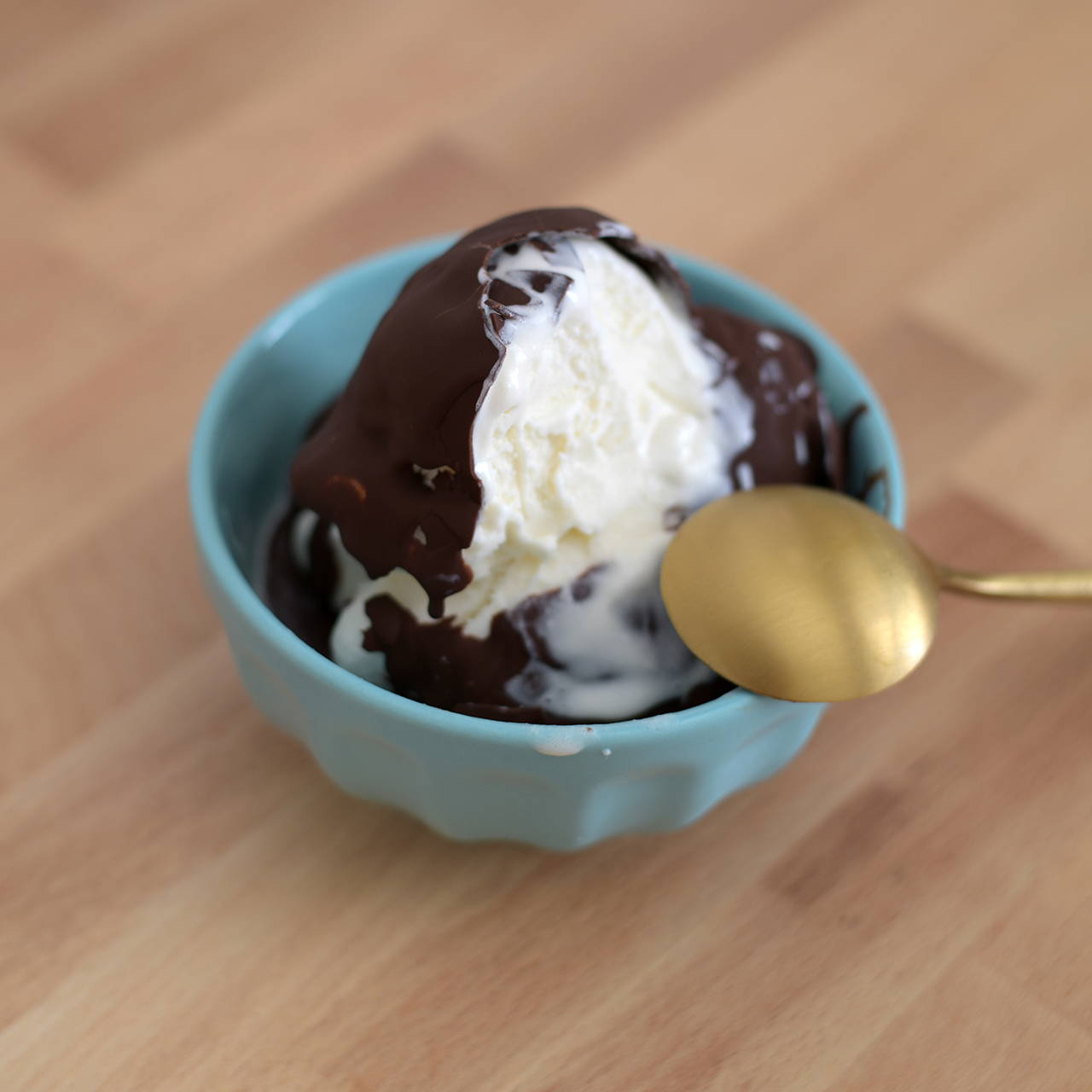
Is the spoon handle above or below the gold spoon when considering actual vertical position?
below

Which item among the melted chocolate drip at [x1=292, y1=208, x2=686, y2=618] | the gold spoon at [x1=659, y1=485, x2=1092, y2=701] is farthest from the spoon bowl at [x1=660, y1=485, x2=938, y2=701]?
the melted chocolate drip at [x1=292, y1=208, x2=686, y2=618]

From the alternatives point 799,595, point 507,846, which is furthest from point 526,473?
point 507,846

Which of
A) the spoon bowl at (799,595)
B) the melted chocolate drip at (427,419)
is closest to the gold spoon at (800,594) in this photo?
the spoon bowl at (799,595)

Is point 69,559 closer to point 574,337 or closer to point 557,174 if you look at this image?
point 574,337

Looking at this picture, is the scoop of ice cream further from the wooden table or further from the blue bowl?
the wooden table

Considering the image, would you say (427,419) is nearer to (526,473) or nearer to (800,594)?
(526,473)

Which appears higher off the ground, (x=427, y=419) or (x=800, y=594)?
(x=427, y=419)
